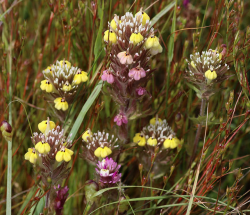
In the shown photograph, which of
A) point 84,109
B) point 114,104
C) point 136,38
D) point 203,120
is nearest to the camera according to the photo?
point 136,38

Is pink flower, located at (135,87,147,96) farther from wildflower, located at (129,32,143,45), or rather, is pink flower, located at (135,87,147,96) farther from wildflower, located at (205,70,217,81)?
wildflower, located at (205,70,217,81)

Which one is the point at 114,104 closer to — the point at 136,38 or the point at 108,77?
the point at 108,77

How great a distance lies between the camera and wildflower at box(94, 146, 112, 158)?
5.43ft

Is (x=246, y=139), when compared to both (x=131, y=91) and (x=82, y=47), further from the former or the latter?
(x=82, y=47)

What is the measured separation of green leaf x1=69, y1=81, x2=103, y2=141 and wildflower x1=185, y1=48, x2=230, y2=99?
58cm

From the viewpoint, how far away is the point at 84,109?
5.61ft

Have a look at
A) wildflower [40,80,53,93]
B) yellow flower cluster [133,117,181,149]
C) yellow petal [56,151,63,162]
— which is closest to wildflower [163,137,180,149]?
yellow flower cluster [133,117,181,149]

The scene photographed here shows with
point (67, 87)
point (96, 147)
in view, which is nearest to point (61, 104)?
point (67, 87)

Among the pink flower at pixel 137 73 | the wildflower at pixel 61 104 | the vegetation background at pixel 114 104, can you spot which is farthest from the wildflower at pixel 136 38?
the wildflower at pixel 61 104

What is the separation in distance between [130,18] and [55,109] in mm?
731

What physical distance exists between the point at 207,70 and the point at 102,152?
829 mm

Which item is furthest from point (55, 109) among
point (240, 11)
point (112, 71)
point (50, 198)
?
point (240, 11)

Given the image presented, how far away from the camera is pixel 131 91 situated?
176 cm

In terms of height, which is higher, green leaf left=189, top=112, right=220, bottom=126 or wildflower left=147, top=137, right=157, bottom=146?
green leaf left=189, top=112, right=220, bottom=126
